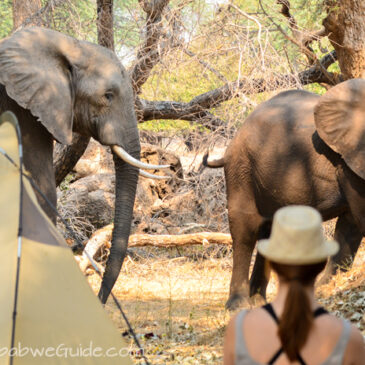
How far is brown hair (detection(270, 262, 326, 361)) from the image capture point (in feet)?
7.47

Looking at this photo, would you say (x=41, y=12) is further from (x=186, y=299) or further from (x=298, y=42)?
(x=186, y=299)

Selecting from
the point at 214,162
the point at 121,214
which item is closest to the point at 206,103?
the point at 214,162

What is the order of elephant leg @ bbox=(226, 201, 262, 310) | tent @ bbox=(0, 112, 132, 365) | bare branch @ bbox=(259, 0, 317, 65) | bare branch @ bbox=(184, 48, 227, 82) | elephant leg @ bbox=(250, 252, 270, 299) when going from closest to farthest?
tent @ bbox=(0, 112, 132, 365) < elephant leg @ bbox=(226, 201, 262, 310) < elephant leg @ bbox=(250, 252, 270, 299) < bare branch @ bbox=(184, 48, 227, 82) < bare branch @ bbox=(259, 0, 317, 65)

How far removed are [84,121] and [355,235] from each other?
3518 mm

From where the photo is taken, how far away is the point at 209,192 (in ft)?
39.1

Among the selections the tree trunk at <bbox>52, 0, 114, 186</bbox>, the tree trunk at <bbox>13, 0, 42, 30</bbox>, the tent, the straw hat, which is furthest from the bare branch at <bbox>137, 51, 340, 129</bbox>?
the straw hat

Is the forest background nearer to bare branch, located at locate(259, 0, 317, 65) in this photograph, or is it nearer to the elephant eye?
bare branch, located at locate(259, 0, 317, 65)

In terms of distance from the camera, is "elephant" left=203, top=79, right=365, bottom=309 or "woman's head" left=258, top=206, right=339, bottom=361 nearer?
"woman's head" left=258, top=206, right=339, bottom=361

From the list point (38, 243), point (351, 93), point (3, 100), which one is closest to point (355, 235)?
point (351, 93)

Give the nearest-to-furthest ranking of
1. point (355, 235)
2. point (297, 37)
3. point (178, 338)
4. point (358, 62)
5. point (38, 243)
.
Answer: point (38, 243) → point (178, 338) → point (355, 235) → point (358, 62) → point (297, 37)

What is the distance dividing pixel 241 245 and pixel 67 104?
8.70ft

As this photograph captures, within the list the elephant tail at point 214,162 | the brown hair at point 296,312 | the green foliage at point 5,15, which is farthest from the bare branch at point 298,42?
the brown hair at point 296,312

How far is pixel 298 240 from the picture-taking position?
7.72ft

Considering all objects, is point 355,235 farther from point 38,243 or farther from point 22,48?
point 38,243
